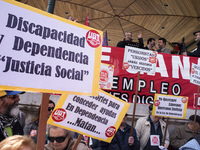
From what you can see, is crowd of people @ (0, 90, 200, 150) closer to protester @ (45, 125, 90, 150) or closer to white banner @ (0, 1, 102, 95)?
protester @ (45, 125, 90, 150)

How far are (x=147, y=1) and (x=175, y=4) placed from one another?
1.18 m

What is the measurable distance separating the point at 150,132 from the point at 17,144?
3.22 m

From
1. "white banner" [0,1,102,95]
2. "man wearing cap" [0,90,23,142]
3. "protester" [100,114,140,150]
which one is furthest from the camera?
"protester" [100,114,140,150]

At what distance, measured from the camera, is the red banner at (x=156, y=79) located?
555 cm

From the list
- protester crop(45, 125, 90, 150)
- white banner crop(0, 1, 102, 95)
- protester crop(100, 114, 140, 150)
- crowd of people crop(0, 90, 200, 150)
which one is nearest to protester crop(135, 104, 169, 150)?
crowd of people crop(0, 90, 200, 150)

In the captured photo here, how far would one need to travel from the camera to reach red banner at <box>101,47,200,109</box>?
5555 mm

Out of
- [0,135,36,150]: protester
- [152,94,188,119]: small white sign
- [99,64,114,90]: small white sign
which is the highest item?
[99,64,114,90]: small white sign

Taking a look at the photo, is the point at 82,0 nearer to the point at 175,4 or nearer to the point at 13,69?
the point at 175,4

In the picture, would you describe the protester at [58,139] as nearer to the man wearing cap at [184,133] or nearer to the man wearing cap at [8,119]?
the man wearing cap at [8,119]

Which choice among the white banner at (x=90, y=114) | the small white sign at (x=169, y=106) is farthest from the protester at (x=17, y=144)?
the small white sign at (x=169, y=106)

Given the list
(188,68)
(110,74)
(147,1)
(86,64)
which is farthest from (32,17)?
(147,1)

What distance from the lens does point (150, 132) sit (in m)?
4.29

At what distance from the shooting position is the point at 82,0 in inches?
381

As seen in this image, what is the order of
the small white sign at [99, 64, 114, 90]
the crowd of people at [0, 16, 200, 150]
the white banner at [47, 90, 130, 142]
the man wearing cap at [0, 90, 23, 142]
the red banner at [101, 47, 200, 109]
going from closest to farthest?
the crowd of people at [0, 16, 200, 150] → the white banner at [47, 90, 130, 142] → the man wearing cap at [0, 90, 23, 142] → the small white sign at [99, 64, 114, 90] → the red banner at [101, 47, 200, 109]
